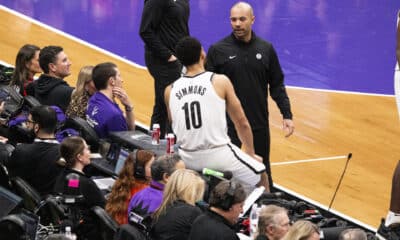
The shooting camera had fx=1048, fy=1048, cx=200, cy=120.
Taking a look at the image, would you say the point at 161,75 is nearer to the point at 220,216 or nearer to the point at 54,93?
the point at 54,93

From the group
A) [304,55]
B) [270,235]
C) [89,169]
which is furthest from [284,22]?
[270,235]

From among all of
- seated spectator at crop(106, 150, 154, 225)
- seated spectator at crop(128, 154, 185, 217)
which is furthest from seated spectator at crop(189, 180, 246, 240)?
seated spectator at crop(106, 150, 154, 225)

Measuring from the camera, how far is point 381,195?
9648 mm

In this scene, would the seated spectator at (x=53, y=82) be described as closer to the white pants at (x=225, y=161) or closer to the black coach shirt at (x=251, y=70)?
the black coach shirt at (x=251, y=70)

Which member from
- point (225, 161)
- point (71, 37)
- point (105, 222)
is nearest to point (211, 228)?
point (105, 222)

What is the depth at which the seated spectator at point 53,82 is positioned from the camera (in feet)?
30.8

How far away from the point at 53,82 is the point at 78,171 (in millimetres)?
2233

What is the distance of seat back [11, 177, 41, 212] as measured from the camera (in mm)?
7254

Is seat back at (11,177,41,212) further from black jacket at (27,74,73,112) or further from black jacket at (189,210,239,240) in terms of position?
black jacket at (27,74,73,112)

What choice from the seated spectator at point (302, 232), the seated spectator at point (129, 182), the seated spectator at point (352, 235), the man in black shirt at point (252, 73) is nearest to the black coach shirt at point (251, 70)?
the man in black shirt at point (252, 73)

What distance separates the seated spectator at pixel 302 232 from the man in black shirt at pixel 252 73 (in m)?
2.84

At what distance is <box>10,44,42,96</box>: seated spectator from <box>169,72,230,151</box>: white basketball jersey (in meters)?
2.46

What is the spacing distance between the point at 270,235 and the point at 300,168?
3968 millimetres

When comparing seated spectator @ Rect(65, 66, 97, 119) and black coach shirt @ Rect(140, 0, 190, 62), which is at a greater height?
black coach shirt @ Rect(140, 0, 190, 62)
